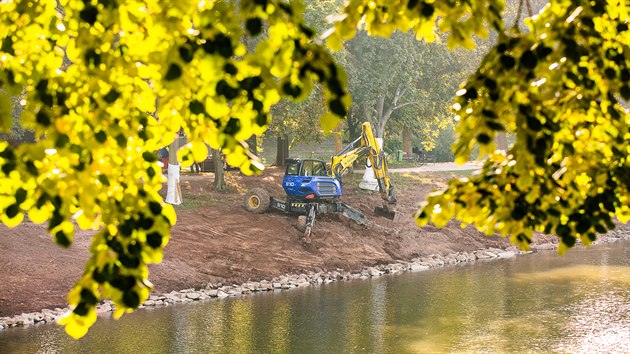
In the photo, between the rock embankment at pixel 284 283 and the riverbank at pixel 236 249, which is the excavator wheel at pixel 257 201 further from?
the rock embankment at pixel 284 283

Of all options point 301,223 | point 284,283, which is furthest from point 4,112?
point 301,223

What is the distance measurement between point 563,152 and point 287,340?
1237 cm

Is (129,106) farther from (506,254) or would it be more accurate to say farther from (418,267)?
(506,254)

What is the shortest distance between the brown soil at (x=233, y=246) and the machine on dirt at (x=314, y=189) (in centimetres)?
45

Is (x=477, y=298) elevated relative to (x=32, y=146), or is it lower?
lower

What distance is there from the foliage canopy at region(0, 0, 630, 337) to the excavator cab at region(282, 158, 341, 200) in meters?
19.9

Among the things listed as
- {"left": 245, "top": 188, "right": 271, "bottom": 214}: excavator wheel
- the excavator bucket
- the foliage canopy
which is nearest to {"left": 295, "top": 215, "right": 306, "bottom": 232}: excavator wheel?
{"left": 245, "top": 188, "right": 271, "bottom": 214}: excavator wheel

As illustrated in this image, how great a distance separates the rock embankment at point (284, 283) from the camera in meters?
18.5

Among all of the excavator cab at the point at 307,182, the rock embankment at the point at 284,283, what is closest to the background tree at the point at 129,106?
the rock embankment at the point at 284,283

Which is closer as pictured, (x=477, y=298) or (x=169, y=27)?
(x=169, y=27)

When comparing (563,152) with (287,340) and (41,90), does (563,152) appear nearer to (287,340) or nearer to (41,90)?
(41,90)

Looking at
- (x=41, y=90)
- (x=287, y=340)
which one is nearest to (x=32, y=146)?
(x=41, y=90)

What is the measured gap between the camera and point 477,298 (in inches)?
830

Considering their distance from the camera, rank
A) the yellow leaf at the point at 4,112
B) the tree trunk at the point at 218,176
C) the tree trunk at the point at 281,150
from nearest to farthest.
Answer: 1. the yellow leaf at the point at 4,112
2. the tree trunk at the point at 218,176
3. the tree trunk at the point at 281,150
